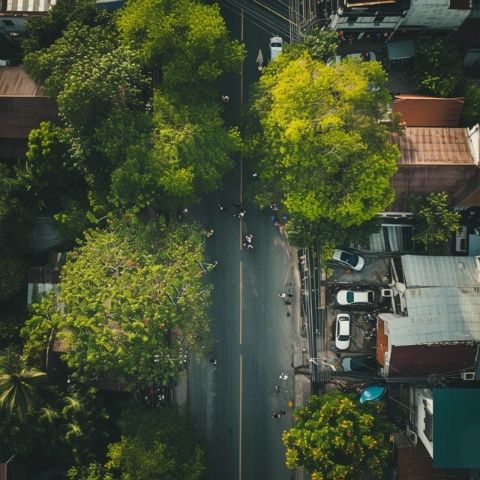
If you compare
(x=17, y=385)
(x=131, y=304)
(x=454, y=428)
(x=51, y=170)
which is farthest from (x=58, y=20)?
(x=454, y=428)

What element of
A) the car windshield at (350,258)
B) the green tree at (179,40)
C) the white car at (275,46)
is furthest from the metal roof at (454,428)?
the white car at (275,46)

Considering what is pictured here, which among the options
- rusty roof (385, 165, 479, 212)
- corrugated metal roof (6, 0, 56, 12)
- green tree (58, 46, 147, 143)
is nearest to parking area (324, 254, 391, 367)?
rusty roof (385, 165, 479, 212)

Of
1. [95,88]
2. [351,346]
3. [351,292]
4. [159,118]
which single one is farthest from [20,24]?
[351,346]

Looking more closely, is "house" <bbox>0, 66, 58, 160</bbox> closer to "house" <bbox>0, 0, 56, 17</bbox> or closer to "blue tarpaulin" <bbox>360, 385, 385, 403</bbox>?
"house" <bbox>0, 0, 56, 17</bbox>

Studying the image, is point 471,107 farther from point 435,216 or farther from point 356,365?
point 356,365

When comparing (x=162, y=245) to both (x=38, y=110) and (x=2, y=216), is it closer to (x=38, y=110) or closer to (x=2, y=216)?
(x=2, y=216)
